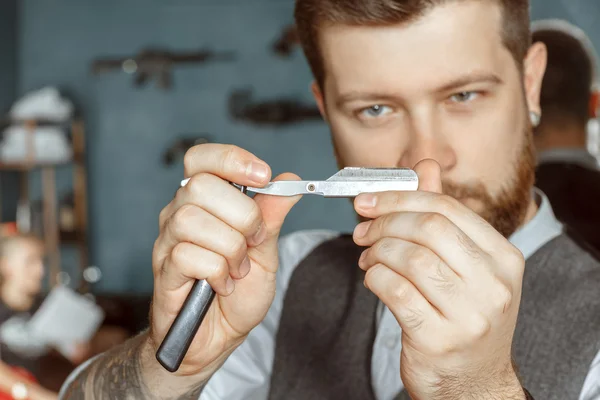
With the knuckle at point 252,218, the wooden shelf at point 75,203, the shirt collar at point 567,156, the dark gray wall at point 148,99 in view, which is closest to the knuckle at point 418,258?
the knuckle at point 252,218

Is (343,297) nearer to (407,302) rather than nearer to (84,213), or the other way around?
(407,302)

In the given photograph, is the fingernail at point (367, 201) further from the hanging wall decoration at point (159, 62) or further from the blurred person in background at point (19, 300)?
the hanging wall decoration at point (159, 62)

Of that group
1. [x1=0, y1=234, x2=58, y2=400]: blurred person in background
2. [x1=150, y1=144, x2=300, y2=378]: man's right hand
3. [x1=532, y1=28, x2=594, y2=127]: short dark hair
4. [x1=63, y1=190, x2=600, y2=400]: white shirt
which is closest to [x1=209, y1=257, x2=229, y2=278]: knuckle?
[x1=150, y1=144, x2=300, y2=378]: man's right hand

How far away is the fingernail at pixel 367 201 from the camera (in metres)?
0.86

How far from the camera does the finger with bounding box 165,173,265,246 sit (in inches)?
35.2

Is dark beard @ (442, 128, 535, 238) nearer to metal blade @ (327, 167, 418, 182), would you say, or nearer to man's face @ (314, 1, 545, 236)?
man's face @ (314, 1, 545, 236)

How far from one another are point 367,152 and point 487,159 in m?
0.24

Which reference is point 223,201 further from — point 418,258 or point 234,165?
point 418,258

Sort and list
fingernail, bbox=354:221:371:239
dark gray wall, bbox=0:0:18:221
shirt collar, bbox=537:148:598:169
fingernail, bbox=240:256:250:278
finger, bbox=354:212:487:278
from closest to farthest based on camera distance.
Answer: finger, bbox=354:212:487:278 < fingernail, bbox=354:221:371:239 < fingernail, bbox=240:256:250:278 < shirt collar, bbox=537:148:598:169 < dark gray wall, bbox=0:0:18:221

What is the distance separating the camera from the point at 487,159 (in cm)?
123

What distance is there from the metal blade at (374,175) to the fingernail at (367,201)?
3cm

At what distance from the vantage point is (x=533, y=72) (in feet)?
4.62

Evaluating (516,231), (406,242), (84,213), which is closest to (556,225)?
(516,231)

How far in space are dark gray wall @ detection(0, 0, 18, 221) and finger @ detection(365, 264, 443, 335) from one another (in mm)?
5453
